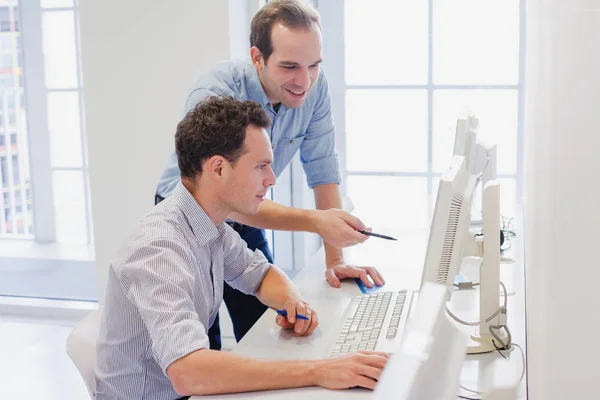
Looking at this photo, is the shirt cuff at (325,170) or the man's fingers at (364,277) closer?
the man's fingers at (364,277)

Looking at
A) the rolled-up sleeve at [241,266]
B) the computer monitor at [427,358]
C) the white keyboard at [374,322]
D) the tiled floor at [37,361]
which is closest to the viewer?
the computer monitor at [427,358]

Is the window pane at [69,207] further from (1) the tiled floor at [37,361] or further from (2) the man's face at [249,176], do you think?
(2) the man's face at [249,176]

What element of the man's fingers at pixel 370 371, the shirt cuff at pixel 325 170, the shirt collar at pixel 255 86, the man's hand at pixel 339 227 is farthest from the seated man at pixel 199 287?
the shirt cuff at pixel 325 170

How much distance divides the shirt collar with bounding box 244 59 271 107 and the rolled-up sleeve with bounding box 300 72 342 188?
0.26m

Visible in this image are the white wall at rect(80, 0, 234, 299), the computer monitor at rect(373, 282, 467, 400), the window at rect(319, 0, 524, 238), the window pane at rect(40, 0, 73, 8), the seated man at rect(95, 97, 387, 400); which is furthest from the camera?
the window pane at rect(40, 0, 73, 8)

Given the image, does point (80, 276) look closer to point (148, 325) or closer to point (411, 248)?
point (411, 248)

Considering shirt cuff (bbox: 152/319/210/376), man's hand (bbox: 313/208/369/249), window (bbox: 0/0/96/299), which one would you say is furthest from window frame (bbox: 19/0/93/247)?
shirt cuff (bbox: 152/319/210/376)

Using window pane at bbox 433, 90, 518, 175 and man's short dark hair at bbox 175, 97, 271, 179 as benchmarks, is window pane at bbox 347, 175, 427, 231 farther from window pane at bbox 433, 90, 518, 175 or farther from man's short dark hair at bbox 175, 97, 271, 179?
man's short dark hair at bbox 175, 97, 271, 179

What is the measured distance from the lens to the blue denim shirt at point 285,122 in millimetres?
2010

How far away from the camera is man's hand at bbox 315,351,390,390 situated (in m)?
1.29

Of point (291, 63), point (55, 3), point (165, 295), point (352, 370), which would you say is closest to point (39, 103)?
point (55, 3)

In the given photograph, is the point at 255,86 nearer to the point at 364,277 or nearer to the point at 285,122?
the point at 285,122

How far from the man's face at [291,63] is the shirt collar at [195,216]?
49cm

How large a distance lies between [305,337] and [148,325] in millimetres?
398
